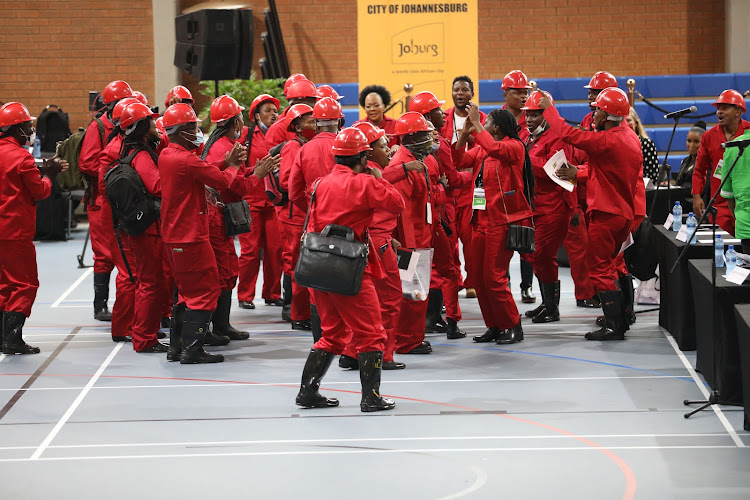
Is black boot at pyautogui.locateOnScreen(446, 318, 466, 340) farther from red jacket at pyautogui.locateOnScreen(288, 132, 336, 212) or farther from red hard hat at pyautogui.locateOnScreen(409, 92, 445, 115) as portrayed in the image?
red hard hat at pyautogui.locateOnScreen(409, 92, 445, 115)

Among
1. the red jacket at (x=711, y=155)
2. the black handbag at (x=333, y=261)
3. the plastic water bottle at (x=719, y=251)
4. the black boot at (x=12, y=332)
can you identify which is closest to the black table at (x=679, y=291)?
the plastic water bottle at (x=719, y=251)

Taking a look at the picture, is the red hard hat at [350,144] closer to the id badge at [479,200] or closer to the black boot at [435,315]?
the id badge at [479,200]

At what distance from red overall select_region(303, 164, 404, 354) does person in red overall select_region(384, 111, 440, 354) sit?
56.6 inches

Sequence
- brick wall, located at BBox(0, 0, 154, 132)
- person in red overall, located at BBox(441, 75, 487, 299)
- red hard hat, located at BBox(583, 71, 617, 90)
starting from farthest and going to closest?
brick wall, located at BBox(0, 0, 154, 132) → red hard hat, located at BBox(583, 71, 617, 90) → person in red overall, located at BBox(441, 75, 487, 299)

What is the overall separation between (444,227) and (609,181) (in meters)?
1.41

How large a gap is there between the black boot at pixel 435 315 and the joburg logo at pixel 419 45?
4.33 m

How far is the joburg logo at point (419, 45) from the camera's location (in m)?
12.7

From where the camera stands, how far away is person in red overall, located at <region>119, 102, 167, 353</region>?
822 cm

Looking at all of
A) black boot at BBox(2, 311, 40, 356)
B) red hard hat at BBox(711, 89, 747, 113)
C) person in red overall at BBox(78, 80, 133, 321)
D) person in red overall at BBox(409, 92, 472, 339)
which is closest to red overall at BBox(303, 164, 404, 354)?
person in red overall at BBox(409, 92, 472, 339)

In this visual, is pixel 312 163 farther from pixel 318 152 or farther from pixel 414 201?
pixel 414 201

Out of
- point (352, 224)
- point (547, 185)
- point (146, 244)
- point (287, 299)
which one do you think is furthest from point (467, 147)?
point (352, 224)

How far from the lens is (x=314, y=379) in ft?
21.7

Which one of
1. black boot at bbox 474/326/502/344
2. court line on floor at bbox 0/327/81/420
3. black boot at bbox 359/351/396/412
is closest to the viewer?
black boot at bbox 359/351/396/412

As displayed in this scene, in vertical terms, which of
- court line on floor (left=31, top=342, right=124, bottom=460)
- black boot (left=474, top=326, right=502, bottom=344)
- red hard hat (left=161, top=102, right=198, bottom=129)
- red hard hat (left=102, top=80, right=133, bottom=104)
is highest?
red hard hat (left=102, top=80, right=133, bottom=104)
